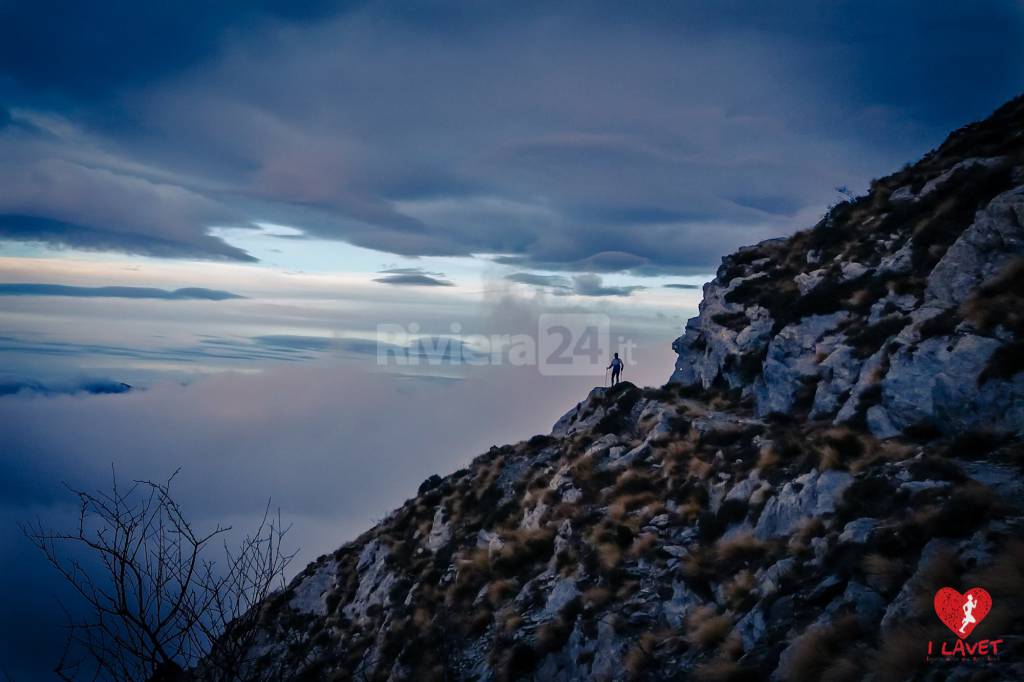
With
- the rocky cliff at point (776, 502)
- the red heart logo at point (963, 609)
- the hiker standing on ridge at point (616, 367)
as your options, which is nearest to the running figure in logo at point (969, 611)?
the red heart logo at point (963, 609)

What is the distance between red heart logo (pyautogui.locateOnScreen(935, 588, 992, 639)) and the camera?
853cm

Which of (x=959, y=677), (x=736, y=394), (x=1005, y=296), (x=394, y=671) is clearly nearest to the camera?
(x=959, y=677)

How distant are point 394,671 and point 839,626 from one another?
16534 mm

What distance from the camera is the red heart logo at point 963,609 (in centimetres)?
853

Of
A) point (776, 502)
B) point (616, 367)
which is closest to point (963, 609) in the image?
point (776, 502)

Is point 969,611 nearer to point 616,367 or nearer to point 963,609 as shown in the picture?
point 963,609

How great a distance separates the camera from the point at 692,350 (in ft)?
113

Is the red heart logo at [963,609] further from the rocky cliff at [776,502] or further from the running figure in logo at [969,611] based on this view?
the rocky cliff at [776,502]

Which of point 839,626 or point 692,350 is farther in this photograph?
point 692,350

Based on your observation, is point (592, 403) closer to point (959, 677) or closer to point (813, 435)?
point (813, 435)

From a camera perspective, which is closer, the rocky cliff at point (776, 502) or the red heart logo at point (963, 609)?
the red heart logo at point (963, 609)

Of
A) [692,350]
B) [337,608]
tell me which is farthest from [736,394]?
[337,608]

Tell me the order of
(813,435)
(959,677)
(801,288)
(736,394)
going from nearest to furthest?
1. (959,677)
2. (813,435)
3. (736,394)
4. (801,288)

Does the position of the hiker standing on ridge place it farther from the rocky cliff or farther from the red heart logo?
the red heart logo
